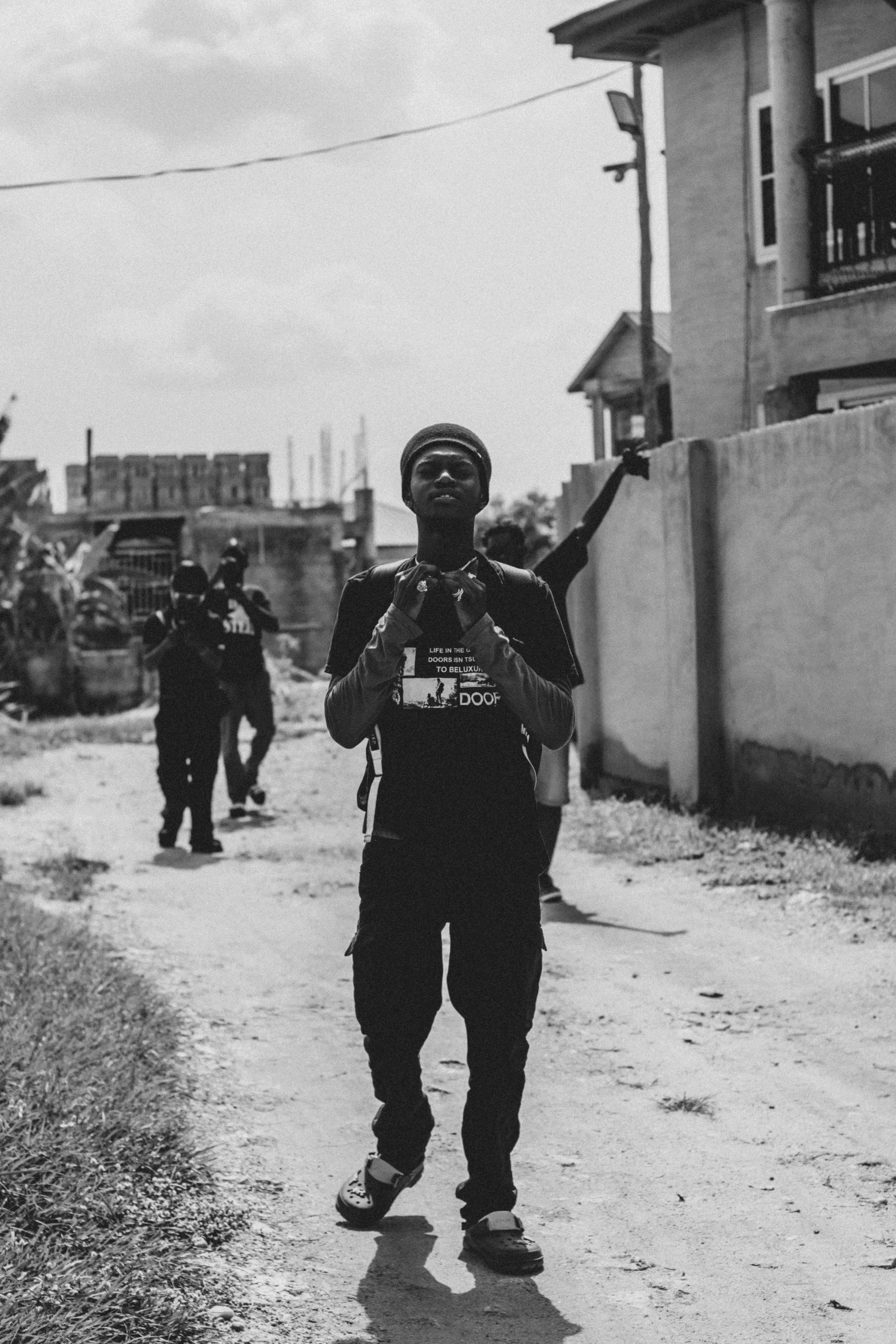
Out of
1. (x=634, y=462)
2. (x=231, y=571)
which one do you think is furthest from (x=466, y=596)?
(x=231, y=571)

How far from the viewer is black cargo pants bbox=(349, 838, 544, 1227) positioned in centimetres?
370

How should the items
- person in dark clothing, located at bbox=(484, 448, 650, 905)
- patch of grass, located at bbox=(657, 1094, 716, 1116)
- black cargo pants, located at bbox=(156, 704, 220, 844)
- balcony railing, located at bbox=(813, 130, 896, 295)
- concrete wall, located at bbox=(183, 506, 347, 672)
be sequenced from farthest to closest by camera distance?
concrete wall, located at bbox=(183, 506, 347, 672), balcony railing, located at bbox=(813, 130, 896, 295), black cargo pants, located at bbox=(156, 704, 220, 844), person in dark clothing, located at bbox=(484, 448, 650, 905), patch of grass, located at bbox=(657, 1094, 716, 1116)

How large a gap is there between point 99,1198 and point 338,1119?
43.8 inches

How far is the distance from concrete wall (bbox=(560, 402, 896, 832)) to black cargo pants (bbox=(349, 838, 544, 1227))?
523 centimetres

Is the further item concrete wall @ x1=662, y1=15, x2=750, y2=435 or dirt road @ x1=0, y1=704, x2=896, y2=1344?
concrete wall @ x1=662, y1=15, x2=750, y2=435

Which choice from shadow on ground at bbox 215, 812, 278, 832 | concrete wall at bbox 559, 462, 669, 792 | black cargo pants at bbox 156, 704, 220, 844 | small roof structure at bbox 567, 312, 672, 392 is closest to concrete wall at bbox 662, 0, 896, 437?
concrete wall at bbox 559, 462, 669, 792

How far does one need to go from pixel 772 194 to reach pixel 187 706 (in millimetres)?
Answer: 8053

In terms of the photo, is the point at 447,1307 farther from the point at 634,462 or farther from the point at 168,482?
the point at 168,482

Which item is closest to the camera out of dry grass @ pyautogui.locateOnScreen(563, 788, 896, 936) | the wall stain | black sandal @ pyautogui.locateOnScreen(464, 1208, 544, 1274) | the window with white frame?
black sandal @ pyautogui.locateOnScreen(464, 1208, 544, 1274)

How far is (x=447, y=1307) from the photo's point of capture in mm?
3480

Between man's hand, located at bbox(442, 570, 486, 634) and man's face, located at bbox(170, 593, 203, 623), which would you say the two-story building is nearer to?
man's face, located at bbox(170, 593, 203, 623)

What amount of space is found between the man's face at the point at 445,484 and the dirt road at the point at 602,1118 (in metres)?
1.70

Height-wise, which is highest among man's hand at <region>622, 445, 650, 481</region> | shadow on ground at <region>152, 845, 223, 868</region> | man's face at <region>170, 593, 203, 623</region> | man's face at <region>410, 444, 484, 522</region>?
man's hand at <region>622, 445, 650, 481</region>

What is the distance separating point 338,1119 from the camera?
4.80 m
